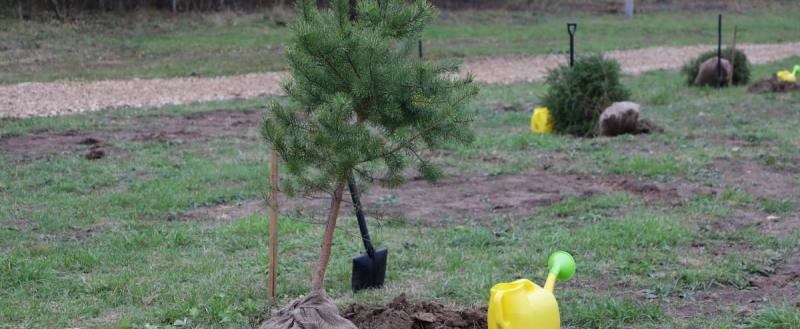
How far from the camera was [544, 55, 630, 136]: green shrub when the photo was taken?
1145 cm

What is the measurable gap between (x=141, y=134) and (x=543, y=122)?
4.99m

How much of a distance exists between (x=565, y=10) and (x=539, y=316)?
31.8 meters

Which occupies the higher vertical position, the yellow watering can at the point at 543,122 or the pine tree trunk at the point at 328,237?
the pine tree trunk at the point at 328,237

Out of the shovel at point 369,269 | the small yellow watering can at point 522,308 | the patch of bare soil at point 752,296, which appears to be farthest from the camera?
the shovel at point 369,269

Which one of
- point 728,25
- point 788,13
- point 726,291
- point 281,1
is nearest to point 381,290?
point 726,291

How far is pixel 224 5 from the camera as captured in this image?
27203 mm

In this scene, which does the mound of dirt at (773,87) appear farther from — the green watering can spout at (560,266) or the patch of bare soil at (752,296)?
the green watering can spout at (560,266)

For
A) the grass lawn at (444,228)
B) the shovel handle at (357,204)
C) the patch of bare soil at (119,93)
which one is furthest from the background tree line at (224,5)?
the shovel handle at (357,204)

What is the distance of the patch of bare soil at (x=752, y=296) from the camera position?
5074 millimetres

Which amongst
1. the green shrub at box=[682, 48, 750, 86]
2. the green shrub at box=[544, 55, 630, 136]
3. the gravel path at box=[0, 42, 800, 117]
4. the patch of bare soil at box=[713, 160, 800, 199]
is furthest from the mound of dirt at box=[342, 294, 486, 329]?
the green shrub at box=[682, 48, 750, 86]

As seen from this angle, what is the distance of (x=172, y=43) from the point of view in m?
22.6

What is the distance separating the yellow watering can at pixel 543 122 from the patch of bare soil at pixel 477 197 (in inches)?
102

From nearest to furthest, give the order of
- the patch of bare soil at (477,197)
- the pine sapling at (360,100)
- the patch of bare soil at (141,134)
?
the pine sapling at (360,100) < the patch of bare soil at (477,197) < the patch of bare soil at (141,134)

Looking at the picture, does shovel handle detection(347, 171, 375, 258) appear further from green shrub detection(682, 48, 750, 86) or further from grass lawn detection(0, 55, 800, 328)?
green shrub detection(682, 48, 750, 86)
